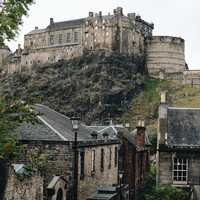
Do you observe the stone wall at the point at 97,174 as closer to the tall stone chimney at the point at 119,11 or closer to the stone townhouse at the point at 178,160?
the stone townhouse at the point at 178,160

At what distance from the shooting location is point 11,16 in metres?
13.7

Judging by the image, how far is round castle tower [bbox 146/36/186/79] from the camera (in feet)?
415

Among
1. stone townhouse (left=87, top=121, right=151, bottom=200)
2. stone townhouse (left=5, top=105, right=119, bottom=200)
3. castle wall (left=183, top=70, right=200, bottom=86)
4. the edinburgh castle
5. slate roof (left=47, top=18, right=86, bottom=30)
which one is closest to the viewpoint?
stone townhouse (left=5, top=105, right=119, bottom=200)

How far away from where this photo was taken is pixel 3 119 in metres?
13.5

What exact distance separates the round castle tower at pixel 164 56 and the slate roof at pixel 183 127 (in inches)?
3530

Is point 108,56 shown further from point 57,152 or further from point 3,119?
point 3,119

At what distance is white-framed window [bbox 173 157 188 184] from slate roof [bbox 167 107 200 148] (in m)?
0.98

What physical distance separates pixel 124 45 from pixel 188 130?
9074cm

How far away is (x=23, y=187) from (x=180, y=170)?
573 inches

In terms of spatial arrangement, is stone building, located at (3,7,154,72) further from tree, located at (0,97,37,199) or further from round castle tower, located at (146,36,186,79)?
tree, located at (0,97,37,199)

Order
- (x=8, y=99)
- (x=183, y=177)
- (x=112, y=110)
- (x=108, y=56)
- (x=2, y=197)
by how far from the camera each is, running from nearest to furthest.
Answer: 1. (x=8, y=99)
2. (x=2, y=197)
3. (x=183, y=177)
4. (x=112, y=110)
5. (x=108, y=56)

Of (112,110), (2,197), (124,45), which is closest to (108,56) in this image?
(124,45)

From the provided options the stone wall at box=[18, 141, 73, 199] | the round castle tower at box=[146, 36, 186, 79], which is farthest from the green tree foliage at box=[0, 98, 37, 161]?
the round castle tower at box=[146, 36, 186, 79]

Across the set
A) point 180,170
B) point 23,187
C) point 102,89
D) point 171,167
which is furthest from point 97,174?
point 102,89
